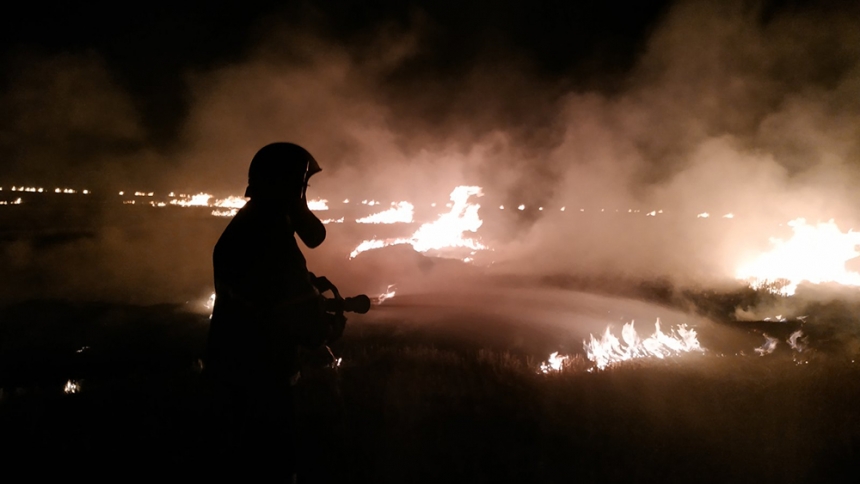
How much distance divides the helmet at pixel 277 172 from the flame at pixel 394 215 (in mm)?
18001

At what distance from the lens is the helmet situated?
6.79 ft

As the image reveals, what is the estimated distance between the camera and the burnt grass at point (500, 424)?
3.03 meters

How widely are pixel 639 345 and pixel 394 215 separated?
48.8 feet

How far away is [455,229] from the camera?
18609 millimetres

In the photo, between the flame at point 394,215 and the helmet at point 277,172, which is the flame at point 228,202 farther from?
the helmet at point 277,172

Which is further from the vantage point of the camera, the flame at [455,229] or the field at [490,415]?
the flame at [455,229]

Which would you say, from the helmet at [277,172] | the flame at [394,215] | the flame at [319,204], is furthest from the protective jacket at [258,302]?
the flame at [319,204]

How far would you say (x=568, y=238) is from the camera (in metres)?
17.6

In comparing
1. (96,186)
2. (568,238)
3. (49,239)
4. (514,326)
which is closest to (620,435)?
(514,326)

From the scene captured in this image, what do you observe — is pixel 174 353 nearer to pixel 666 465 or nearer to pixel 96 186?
pixel 666 465

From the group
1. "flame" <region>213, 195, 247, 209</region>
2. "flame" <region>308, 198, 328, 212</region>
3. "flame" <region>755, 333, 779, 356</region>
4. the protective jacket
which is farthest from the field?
"flame" <region>213, 195, 247, 209</region>

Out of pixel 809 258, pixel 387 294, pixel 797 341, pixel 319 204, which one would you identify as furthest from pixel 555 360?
pixel 319 204

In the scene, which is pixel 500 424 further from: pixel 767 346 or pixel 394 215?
pixel 394 215

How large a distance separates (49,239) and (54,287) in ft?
14.0
